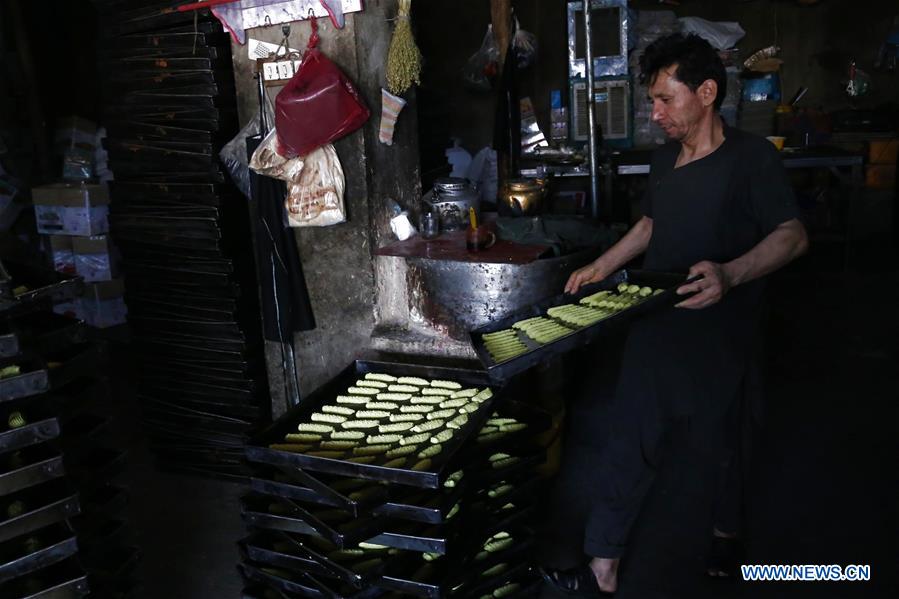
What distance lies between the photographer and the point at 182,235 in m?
4.39

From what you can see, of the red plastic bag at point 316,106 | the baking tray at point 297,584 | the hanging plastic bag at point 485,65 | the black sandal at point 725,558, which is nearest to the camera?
the baking tray at point 297,584

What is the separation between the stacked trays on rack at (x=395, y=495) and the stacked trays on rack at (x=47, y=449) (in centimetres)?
54

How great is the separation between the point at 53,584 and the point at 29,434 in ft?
1.65

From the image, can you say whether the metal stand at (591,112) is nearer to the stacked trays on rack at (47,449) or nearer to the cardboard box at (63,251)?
the stacked trays on rack at (47,449)

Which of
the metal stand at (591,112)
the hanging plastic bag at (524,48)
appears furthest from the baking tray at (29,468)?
the hanging plastic bag at (524,48)

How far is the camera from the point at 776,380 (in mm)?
5559

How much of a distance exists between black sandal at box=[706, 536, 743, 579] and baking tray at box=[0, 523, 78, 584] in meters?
2.47

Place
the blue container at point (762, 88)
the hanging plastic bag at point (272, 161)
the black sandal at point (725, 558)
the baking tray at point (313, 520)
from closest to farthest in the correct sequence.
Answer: the baking tray at point (313, 520) → the black sandal at point (725, 558) → the hanging plastic bag at point (272, 161) → the blue container at point (762, 88)

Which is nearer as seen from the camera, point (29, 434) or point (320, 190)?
point (29, 434)

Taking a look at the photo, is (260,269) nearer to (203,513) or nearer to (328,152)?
(328,152)

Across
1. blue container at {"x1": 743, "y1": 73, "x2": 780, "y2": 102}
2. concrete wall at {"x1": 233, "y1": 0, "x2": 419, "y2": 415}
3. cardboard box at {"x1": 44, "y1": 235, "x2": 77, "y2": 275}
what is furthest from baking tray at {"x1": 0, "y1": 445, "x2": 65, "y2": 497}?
blue container at {"x1": 743, "y1": 73, "x2": 780, "y2": 102}

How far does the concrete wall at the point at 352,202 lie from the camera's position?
13.1 ft

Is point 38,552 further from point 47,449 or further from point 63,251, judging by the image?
point 63,251

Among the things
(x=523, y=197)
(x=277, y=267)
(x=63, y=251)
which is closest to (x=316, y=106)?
(x=277, y=267)
